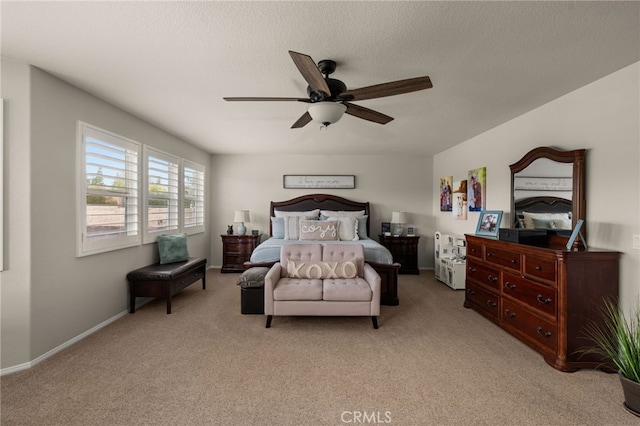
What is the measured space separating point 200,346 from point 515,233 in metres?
3.47

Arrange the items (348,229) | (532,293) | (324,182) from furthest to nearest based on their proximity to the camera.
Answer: (324,182) < (348,229) < (532,293)

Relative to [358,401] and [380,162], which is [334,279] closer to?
[358,401]

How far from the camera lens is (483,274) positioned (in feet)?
11.6

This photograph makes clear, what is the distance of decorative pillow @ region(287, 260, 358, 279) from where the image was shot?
3.59 meters

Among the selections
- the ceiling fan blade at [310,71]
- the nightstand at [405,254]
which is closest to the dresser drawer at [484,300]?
the nightstand at [405,254]

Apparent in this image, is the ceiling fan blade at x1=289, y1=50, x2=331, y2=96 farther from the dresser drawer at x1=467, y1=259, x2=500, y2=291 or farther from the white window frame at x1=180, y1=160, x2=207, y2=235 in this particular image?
the white window frame at x1=180, y1=160, x2=207, y2=235

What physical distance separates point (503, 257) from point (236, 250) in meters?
4.62

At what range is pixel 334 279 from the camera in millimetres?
3568

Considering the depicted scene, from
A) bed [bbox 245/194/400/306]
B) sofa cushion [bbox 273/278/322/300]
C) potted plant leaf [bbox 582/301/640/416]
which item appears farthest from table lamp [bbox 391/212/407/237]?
potted plant leaf [bbox 582/301/640/416]

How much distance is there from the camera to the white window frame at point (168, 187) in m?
3.98

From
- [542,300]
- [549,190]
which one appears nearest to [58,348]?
[542,300]

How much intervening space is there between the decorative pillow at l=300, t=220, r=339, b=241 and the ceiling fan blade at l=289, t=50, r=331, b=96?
3.19 m

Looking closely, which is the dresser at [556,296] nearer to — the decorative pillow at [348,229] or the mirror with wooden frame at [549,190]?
the mirror with wooden frame at [549,190]

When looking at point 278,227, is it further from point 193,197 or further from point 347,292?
point 347,292
